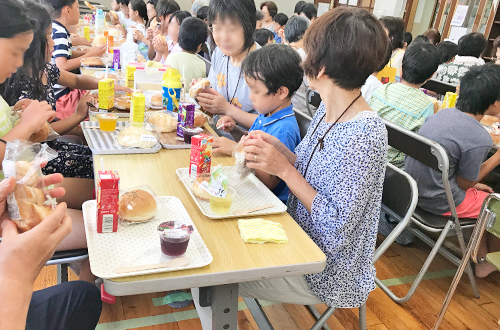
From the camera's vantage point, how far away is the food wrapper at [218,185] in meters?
1.22

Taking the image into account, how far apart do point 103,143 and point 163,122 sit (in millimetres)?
340

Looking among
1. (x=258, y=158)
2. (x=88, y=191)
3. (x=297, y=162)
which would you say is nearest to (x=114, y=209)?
(x=258, y=158)

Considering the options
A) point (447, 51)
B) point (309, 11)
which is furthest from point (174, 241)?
point (309, 11)

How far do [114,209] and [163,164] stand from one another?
0.51m

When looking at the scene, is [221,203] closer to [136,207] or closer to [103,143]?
[136,207]

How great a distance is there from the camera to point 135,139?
164 centimetres

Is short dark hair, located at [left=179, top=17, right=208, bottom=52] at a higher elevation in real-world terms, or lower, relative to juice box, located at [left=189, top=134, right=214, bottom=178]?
higher

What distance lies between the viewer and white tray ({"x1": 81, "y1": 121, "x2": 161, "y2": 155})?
1.57 meters

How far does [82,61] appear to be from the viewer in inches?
123

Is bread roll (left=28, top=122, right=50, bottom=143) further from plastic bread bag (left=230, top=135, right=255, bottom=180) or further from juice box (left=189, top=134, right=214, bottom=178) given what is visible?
plastic bread bag (left=230, top=135, right=255, bottom=180)

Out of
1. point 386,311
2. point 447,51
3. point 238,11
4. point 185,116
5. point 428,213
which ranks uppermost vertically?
point 238,11

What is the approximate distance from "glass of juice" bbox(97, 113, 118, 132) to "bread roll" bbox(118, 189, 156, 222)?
2.37ft

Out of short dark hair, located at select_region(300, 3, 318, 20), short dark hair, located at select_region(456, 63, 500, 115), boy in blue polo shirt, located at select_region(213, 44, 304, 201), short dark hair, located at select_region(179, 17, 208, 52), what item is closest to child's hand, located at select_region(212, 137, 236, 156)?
boy in blue polo shirt, located at select_region(213, 44, 304, 201)

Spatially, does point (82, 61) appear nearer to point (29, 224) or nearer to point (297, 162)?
point (297, 162)
